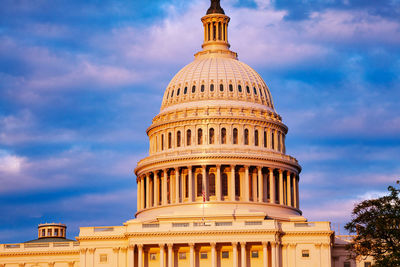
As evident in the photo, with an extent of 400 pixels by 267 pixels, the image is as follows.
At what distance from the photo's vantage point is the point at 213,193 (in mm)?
146875

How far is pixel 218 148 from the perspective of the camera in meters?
148

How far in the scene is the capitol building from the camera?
130 m

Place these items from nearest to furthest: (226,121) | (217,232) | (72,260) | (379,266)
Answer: (379,266)
(217,232)
(72,260)
(226,121)

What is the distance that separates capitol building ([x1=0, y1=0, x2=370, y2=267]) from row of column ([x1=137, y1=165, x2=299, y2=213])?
0.50 ft

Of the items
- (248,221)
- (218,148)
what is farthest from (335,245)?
(218,148)

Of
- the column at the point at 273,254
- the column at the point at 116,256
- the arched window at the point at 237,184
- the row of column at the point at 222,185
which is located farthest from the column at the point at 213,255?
the arched window at the point at 237,184

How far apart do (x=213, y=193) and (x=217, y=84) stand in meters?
18.0

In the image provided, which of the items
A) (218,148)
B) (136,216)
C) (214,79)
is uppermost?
(214,79)

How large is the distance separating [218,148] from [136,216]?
1766 centimetres

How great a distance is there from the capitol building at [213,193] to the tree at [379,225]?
27124mm

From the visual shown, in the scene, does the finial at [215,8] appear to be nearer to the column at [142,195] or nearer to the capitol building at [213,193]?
the capitol building at [213,193]

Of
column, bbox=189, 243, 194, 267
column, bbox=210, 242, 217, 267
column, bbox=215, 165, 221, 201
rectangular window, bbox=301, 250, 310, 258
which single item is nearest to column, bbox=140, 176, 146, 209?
column, bbox=215, 165, 221, 201

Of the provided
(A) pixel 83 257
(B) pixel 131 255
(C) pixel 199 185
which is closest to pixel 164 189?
(C) pixel 199 185

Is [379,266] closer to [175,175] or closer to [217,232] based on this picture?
[217,232]
